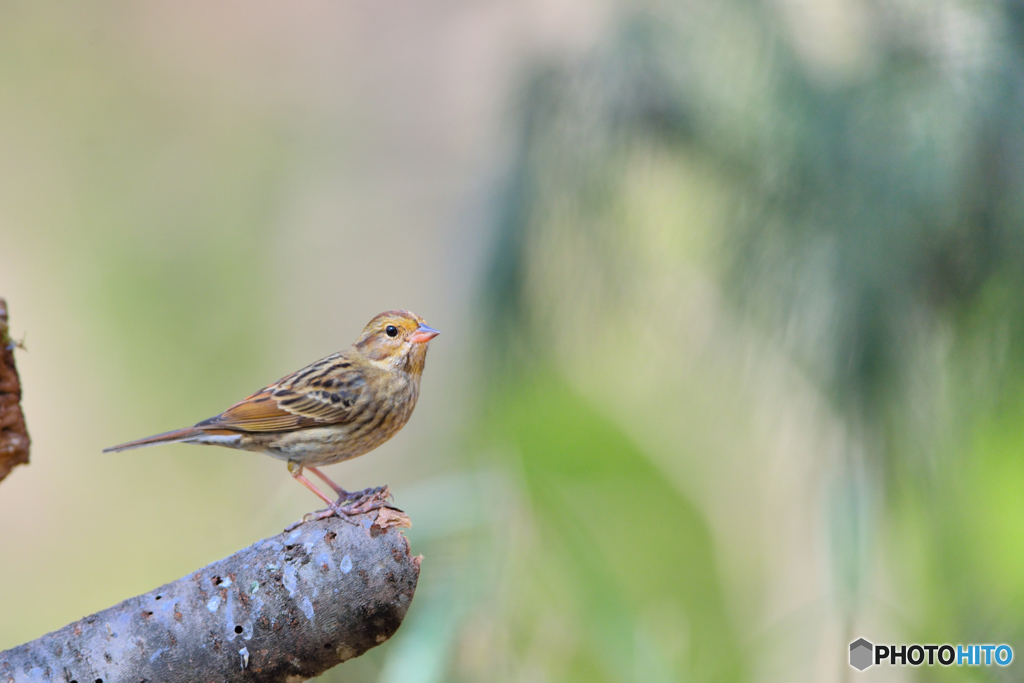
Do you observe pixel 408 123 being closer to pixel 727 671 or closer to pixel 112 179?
pixel 112 179

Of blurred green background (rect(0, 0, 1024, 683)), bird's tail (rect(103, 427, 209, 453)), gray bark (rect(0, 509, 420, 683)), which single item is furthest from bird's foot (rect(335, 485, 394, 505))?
blurred green background (rect(0, 0, 1024, 683))

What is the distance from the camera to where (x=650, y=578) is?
12.3ft

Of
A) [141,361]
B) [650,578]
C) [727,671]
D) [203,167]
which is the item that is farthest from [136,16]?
[727,671]

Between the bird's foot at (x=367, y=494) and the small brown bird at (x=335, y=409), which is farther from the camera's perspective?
the small brown bird at (x=335, y=409)

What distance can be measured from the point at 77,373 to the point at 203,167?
1988 mm

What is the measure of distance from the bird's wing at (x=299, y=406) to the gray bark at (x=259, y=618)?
55cm

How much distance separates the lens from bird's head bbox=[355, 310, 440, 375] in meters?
2.26

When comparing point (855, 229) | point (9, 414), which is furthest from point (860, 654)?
point (9, 414)

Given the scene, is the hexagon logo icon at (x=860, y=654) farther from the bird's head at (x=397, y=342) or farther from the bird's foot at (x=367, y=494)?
the bird's foot at (x=367, y=494)

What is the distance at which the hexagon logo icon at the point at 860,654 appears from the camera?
3.04 m

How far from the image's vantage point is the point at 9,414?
1616 mm

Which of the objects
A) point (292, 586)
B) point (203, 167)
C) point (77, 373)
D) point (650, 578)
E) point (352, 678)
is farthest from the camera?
point (203, 167)

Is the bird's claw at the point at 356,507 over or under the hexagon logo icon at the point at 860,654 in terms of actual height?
over

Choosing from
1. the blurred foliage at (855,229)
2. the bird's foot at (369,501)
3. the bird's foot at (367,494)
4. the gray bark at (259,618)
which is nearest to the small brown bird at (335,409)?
the bird's foot at (367,494)
